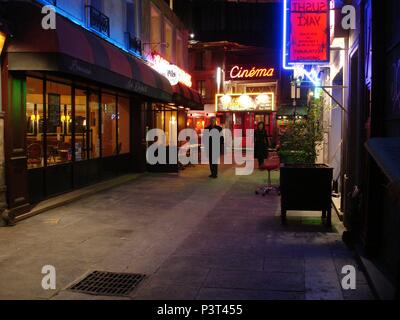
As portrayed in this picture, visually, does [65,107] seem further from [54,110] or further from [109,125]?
[109,125]

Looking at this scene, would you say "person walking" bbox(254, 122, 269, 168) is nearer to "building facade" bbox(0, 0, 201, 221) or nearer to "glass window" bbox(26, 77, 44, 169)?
"building facade" bbox(0, 0, 201, 221)

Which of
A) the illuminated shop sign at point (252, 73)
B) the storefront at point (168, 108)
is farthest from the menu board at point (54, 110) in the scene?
the illuminated shop sign at point (252, 73)

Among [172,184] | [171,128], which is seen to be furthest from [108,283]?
[171,128]

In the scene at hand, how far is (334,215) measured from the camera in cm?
927

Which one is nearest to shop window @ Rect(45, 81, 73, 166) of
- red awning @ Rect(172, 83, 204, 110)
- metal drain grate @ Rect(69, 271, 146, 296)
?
metal drain grate @ Rect(69, 271, 146, 296)

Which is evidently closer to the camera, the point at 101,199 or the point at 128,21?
the point at 101,199

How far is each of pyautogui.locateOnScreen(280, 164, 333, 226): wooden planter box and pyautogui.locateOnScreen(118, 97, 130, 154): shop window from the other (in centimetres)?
874

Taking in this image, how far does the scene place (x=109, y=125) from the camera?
14.6m

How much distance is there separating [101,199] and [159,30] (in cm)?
1040

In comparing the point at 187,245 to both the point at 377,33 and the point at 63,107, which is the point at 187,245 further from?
the point at 63,107

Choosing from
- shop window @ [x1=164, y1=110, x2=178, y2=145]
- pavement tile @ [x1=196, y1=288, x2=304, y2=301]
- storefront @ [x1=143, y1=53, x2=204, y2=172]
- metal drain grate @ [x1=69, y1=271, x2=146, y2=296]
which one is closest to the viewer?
pavement tile @ [x1=196, y1=288, x2=304, y2=301]

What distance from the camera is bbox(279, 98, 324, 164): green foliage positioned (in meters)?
9.84

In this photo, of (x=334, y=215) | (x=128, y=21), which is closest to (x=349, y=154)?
(x=334, y=215)

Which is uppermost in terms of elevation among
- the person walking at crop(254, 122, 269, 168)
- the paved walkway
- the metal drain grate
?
the person walking at crop(254, 122, 269, 168)
